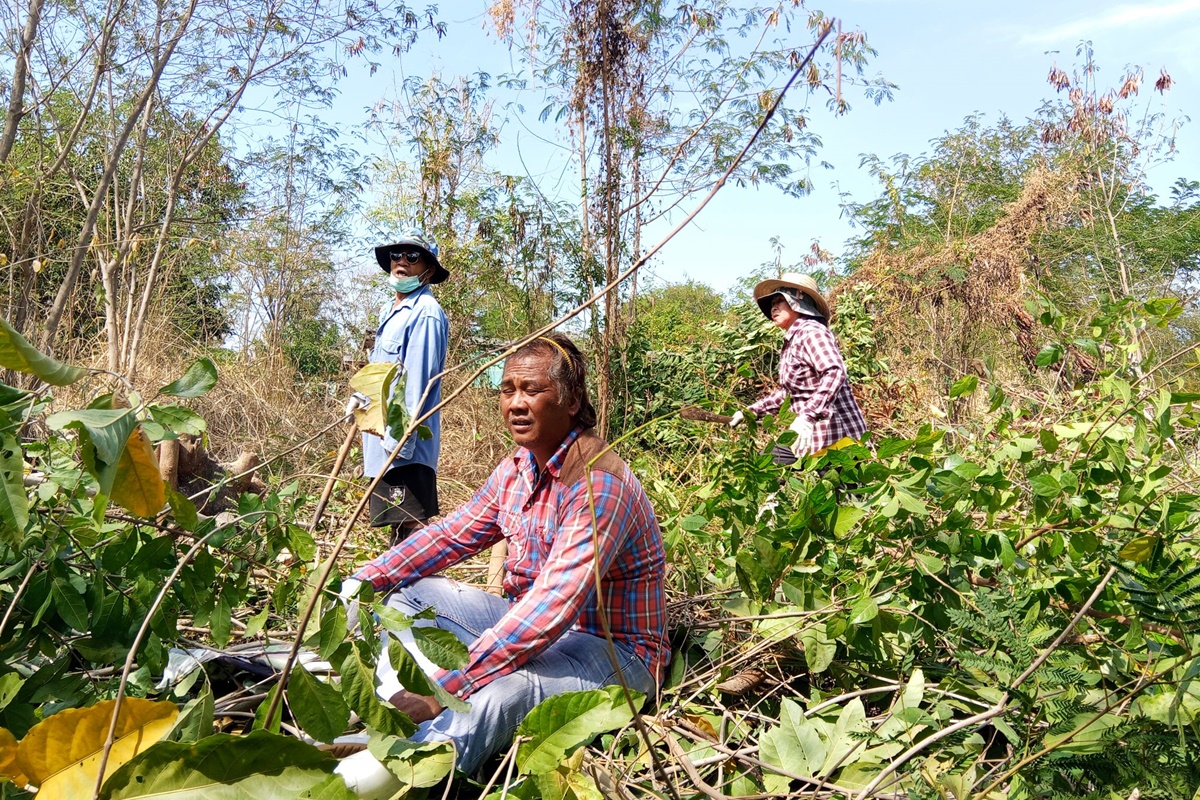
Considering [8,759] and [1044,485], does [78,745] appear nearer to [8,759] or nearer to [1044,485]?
[8,759]

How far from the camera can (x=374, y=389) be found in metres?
1.28

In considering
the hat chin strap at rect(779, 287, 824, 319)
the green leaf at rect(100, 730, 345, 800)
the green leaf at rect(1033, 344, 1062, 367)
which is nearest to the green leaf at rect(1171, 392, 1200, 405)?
the green leaf at rect(1033, 344, 1062, 367)

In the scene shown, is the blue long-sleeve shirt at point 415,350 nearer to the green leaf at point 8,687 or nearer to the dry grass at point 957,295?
the green leaf at point 8,687

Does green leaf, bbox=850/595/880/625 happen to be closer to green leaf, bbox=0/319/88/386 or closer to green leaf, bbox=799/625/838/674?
green leaf, bbox=799/625/838/674

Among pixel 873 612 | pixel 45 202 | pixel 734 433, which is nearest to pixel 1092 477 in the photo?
pixel 873 612

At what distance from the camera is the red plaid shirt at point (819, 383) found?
12.8ft

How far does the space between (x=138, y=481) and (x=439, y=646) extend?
17.2 inches

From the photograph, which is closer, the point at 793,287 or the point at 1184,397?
the point at 1184,397

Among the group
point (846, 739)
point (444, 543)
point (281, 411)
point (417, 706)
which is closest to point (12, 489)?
point (417, 706)

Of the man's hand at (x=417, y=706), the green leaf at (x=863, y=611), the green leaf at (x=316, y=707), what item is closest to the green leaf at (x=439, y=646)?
the green leaf at (x=316, y=707)

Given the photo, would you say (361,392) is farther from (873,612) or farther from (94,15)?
(94,15)

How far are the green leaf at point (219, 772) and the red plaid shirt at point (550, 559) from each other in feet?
2.78

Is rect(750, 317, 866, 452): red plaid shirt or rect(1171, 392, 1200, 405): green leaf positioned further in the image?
rect(750, 317, 866, 452): red plaid shirt

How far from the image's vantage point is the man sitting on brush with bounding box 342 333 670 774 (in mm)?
1898
